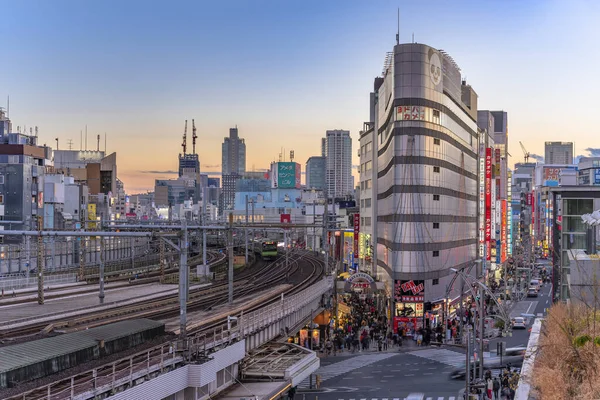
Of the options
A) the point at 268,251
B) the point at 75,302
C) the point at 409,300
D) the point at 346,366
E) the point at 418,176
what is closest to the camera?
the point at 75,302

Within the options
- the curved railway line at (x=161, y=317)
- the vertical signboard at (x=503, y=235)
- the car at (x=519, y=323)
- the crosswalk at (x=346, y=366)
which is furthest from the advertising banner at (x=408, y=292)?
the vertical signboard at (x=503, y=235)

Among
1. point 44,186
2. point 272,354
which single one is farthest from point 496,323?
point 44,186

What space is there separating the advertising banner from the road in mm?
9113

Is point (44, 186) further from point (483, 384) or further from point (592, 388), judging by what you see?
point (592, 388)

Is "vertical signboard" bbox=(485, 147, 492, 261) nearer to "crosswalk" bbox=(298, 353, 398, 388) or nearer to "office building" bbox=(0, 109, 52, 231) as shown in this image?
"crosswalk" bbox=(298, 353, 398, 388)

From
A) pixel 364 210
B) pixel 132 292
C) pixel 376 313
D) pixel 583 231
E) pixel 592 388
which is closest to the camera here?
pixel 592 388

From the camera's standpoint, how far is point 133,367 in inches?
970

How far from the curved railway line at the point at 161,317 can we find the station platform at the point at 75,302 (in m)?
3.60

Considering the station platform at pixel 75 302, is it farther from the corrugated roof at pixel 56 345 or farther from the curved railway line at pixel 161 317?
the corrugated roof at pixel 56 345

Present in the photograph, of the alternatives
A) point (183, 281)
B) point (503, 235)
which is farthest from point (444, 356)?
point (503, 235)

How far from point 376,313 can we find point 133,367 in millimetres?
51293

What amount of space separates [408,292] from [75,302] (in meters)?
31.8

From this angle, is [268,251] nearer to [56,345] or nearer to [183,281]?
[183,281]

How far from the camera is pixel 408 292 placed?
67000 millimetres
